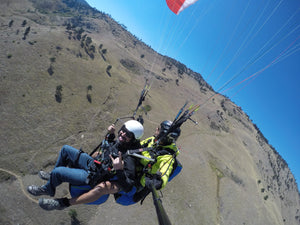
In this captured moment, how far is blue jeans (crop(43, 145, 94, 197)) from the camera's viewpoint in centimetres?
455

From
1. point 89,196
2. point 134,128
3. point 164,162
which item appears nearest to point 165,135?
point 164,162

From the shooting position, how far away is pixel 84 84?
3319cm

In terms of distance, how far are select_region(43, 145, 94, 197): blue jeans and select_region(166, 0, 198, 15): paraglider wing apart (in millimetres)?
11420

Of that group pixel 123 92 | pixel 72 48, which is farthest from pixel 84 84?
pixel 72 48

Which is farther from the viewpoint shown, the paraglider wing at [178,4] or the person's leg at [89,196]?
the paraglider wing at [178,4]

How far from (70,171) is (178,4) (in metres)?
12.1

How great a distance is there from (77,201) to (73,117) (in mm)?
24080

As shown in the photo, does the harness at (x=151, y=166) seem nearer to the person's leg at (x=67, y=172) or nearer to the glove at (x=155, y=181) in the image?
the glove at (x=155, y=181)

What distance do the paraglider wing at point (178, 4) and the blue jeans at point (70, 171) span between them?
1142 cm

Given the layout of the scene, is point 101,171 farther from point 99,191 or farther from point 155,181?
point 155,181

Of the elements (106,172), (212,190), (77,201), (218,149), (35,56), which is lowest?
(77,201)

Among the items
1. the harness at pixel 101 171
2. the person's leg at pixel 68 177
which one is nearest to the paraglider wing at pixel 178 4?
the harness at pixel 101 171

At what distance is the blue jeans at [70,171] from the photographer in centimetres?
455

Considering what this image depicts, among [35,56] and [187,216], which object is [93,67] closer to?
[35,56]
